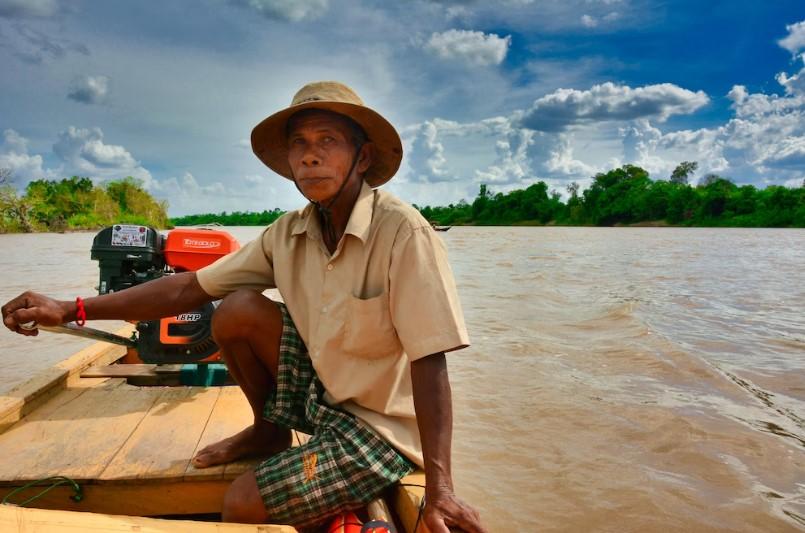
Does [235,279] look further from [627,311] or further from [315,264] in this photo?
[627,311]

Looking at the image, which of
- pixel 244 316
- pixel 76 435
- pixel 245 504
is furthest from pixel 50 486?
pixel 244 316

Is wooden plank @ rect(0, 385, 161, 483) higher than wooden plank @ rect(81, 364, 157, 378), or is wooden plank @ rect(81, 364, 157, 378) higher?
wooden plank @ rect(0, 385, 161, 483)

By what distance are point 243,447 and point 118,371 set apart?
1.39 metres

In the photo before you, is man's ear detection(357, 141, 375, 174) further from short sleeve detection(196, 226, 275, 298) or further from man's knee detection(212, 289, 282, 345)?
man's knee detection(212, 289, 282, 345)

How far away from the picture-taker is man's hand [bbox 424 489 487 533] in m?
1.25

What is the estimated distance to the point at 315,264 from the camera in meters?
1.65

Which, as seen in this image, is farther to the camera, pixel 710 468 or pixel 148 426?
pixel 710 468

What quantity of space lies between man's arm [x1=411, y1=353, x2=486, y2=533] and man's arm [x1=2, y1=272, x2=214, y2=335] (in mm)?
910

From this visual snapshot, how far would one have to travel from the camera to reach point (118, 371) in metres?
2.82

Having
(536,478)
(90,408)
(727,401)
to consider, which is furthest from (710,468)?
(90,408)

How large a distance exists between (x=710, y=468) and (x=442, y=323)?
6.93 ft

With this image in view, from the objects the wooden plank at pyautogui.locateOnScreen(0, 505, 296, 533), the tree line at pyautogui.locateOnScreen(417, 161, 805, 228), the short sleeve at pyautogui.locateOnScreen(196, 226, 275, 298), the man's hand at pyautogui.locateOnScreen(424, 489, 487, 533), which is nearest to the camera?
the wooden plank at pyautogui.locateOnScreen(0, 505, 296, 533)

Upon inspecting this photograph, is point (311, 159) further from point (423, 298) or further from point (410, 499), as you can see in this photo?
point (410, 499)

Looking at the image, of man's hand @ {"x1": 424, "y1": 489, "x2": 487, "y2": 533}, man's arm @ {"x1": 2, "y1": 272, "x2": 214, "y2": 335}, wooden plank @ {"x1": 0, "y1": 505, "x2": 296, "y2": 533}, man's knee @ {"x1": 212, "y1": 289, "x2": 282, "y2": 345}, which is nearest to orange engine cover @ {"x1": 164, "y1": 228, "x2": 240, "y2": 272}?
man's arm @ {"x1": 2, "y1": 272, "x2": 214, "y2": 335}
